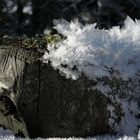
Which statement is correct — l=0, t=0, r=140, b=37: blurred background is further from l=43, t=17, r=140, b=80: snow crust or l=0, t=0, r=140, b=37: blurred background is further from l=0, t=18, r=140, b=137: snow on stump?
l=0, t=18, r=140, b=137: snow on stump

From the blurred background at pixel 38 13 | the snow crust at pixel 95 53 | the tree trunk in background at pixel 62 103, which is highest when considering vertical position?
the blurred background at pixel 38 13

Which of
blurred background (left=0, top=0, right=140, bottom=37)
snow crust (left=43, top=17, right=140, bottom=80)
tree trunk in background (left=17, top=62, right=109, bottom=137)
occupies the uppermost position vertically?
blurred background (left=0, top=0, right=140, bottom=37)

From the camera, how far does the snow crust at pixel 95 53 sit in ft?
15.3

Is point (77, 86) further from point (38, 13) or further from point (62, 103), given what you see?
point (38, 13)

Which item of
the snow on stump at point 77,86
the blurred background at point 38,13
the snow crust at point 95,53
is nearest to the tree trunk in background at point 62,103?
the snow on stump at point 77,86

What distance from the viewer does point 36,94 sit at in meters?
4.75

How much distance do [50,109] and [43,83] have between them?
0.28m

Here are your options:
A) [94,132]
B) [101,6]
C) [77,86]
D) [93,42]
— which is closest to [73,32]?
[93,42]

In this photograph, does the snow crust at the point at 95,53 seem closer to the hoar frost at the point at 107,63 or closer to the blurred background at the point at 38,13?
the hoar frost at the point at 107,63

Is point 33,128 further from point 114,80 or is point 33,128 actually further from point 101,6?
point 101,6

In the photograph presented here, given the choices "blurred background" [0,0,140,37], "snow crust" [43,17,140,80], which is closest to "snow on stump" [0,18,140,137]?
"snow crust" [43,17,140,80]

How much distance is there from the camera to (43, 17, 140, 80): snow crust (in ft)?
15.3

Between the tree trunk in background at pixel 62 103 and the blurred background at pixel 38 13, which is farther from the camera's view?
the blurred background at pixel 38 13

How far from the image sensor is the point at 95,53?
4.76 m
